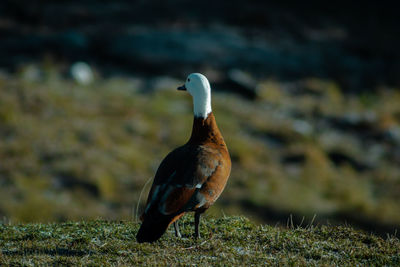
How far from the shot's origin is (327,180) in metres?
23.9

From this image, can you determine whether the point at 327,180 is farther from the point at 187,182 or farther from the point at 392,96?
the point at 187,182

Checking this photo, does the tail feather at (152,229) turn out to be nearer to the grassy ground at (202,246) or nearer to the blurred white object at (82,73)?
the grassy ground at (202,246)

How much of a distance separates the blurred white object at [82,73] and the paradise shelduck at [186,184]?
22.8 metres

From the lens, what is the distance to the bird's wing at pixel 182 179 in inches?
248

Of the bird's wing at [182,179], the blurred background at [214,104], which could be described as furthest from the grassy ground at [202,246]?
the blurred background at [214,104]

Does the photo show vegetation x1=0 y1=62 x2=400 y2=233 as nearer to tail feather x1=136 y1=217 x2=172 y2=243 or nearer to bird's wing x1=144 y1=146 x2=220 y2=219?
bird's wing x1=144 y1=146 x2=220 y2=219

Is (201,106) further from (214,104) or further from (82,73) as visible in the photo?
(82,73)

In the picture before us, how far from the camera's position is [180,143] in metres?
24.8

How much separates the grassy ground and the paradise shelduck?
13.3 inches

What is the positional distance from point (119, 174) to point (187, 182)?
15.8m

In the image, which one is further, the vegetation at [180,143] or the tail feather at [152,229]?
the vegetation at [180,143]

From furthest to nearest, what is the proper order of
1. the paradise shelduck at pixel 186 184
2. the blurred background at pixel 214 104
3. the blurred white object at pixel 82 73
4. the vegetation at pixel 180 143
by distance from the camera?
1. the blurred white object at pixel 82 73
2. the blurred background at pixel 214 104
3. the vegetation at pixel 180 143
4. the paradise shelduck at pixel 186 184

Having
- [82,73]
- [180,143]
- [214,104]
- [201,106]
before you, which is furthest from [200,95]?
[82,73]

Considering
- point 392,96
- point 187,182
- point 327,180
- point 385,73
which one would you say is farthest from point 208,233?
point 385,73
